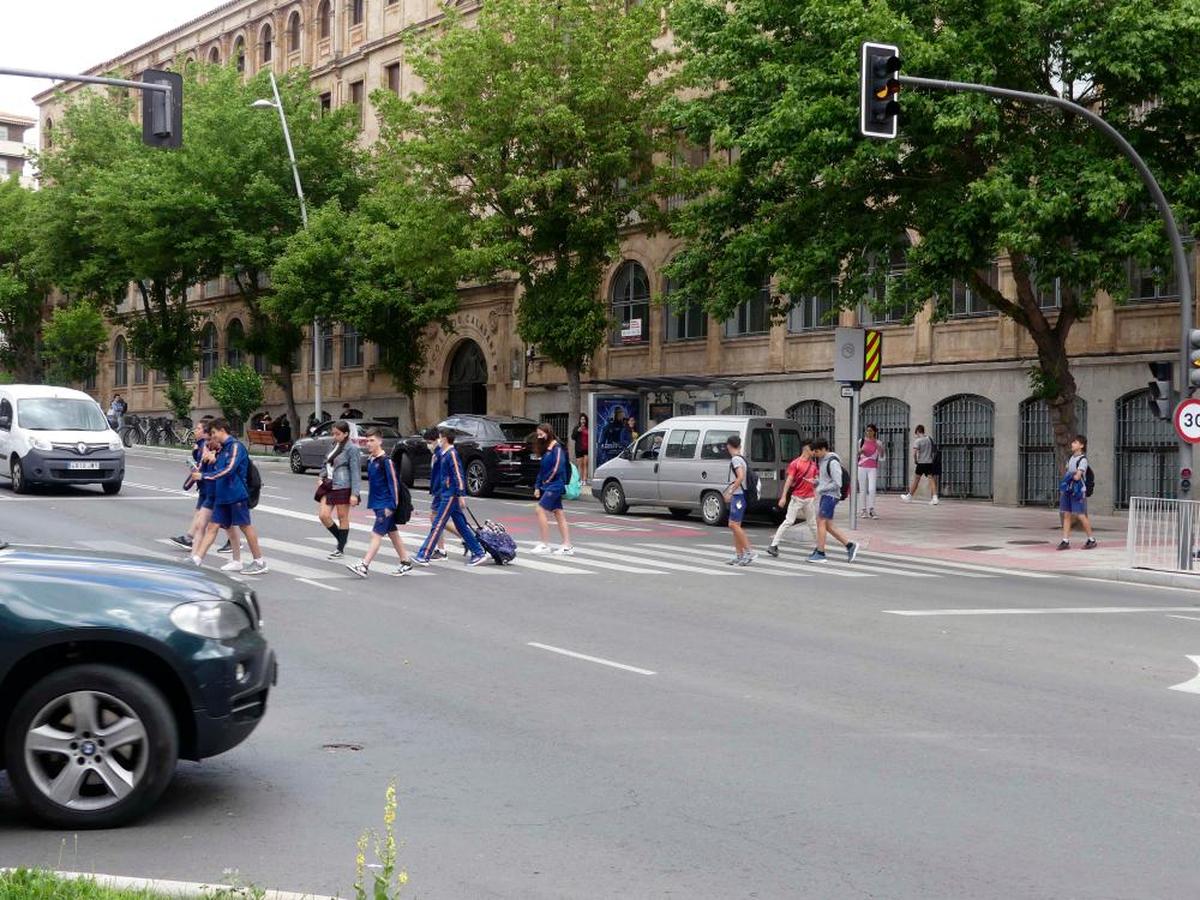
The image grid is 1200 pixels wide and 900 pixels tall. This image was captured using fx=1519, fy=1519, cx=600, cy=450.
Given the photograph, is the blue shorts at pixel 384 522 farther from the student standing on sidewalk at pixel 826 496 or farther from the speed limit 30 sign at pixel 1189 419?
the speed limit 30 sign at pixel 1189 419

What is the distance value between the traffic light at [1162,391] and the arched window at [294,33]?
46.4m

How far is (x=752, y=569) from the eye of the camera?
19156mm

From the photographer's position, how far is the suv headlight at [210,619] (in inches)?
254

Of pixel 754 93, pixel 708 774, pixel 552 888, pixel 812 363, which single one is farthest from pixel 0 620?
pixel 812 363

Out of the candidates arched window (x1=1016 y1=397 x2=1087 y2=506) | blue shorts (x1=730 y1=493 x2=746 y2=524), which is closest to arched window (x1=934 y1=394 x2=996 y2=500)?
arched window (x1=1016 y1=397 x2=1087 y2=506)

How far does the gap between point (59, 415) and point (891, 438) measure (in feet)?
60.5

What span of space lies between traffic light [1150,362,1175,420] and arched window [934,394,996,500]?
1209 centimetres

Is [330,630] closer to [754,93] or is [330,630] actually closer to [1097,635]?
[1097,635]

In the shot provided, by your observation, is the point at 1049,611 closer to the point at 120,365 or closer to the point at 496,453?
the point at 496,453

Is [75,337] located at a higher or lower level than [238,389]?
higher

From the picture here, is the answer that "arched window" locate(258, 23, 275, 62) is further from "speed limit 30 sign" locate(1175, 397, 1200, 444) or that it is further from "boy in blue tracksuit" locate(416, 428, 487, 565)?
"speed limit 30 sign" locate(1175, 397, 1200, 444)

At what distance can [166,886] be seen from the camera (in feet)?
17.0

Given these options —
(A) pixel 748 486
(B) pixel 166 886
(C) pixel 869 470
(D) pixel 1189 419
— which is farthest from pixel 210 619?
(C) pixel 869 470

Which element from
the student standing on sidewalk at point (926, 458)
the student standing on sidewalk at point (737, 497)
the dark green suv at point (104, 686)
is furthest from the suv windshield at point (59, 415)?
the dark green suv at point (104, 686)
